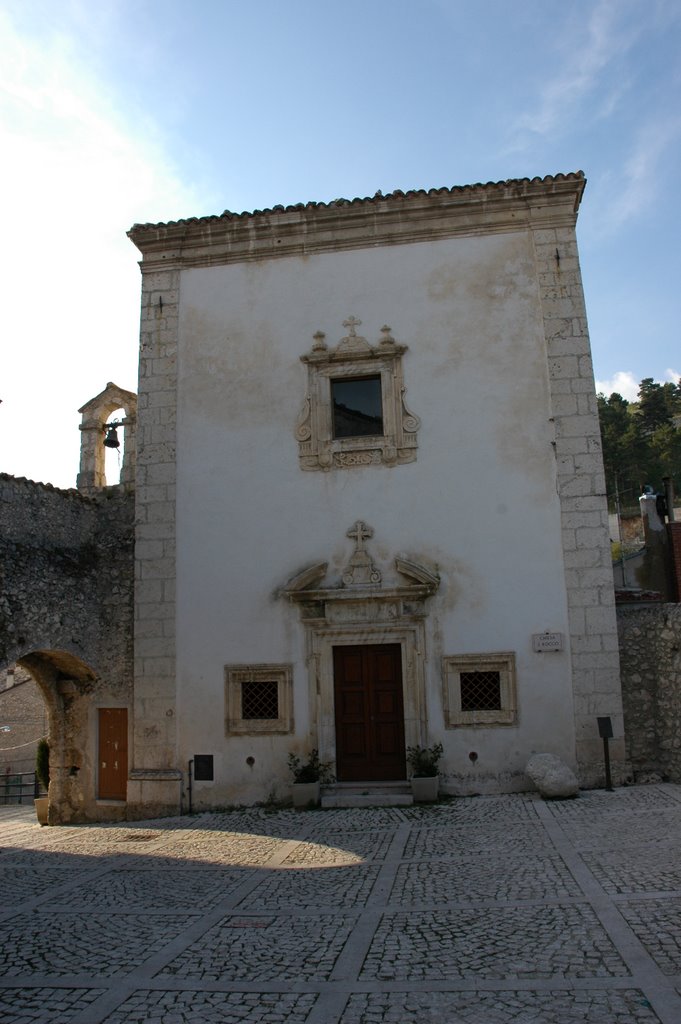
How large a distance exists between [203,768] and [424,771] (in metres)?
2.95

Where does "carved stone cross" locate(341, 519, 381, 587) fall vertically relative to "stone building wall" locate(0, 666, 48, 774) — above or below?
above

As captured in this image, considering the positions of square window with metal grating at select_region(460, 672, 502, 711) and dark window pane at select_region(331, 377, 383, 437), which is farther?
dark window pane at select_region(331, 377, 383, 437)

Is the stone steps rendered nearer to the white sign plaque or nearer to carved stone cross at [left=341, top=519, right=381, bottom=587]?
the white sign plaque

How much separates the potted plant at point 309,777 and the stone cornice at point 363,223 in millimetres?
7104

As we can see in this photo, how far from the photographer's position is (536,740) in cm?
994

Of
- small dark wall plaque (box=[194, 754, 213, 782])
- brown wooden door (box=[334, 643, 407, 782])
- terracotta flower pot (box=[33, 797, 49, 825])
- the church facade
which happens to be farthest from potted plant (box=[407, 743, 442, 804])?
terracotta flower pot (box=[33, 797, 49, 825])

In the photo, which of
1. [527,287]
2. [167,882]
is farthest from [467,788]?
[527,287]

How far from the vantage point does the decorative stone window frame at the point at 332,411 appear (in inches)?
425

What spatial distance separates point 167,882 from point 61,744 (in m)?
4.90

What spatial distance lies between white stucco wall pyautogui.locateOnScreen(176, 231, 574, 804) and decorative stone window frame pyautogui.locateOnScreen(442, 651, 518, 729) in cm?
10

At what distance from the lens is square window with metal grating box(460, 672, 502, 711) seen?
33.3 feet

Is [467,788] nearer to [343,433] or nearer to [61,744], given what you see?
[343,433]

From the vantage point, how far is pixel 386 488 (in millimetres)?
10711

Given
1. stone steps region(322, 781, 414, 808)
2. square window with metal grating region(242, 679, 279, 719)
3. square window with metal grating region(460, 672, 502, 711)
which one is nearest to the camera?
stone steps region(322, 781, 414, 808)
